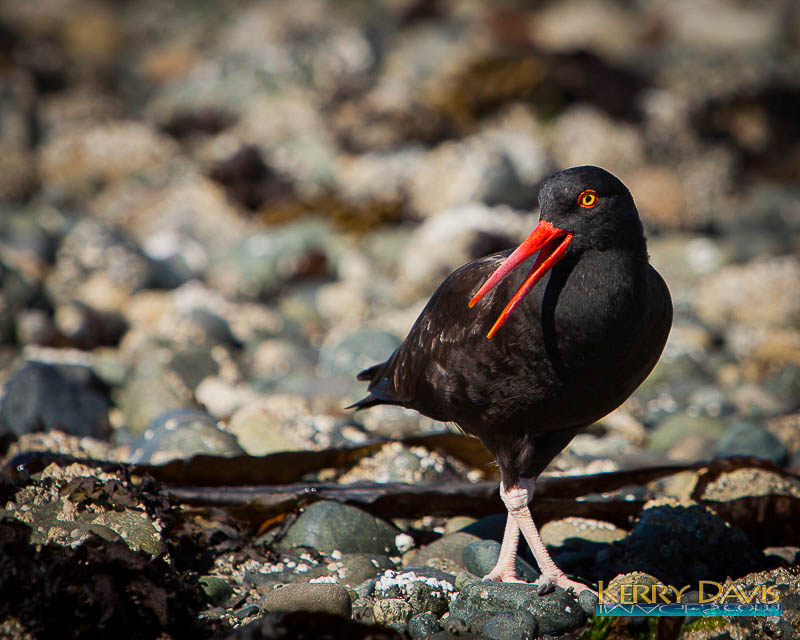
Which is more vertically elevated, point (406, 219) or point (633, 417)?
point (406, 219)

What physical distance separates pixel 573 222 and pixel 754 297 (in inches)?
237

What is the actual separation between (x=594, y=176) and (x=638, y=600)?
166 cm

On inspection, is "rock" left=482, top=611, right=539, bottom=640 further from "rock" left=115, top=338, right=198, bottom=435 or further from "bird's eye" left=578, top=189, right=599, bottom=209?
"rock" left=115, top=338, right=198, bottom=435

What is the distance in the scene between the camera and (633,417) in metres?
6.41

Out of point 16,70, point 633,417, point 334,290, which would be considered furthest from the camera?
point 16,70

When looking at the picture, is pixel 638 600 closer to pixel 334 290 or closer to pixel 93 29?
pixel 334 290

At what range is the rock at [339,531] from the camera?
3971 millimetres

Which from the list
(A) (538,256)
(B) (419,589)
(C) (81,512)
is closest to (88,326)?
(C) (81,512)

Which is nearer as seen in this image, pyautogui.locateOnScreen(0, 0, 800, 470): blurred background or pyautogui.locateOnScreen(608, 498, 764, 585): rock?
pyautogui.locateOnScreen(608, 498, 764, 585): rock

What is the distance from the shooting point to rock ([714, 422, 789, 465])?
5313 millimetres

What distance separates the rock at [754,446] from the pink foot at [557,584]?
7.26 ft

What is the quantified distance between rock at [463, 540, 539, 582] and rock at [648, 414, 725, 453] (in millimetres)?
2435

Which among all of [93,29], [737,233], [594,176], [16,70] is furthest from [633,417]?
[93,29]

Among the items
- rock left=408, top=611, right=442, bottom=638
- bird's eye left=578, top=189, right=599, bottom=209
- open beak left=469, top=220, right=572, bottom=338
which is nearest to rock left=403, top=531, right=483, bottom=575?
rock left=408, top=611, right=442, bottom=638
